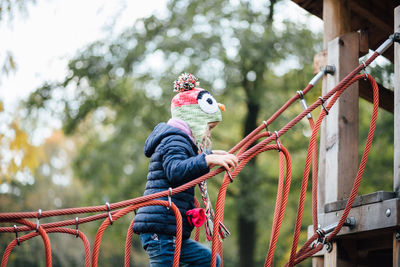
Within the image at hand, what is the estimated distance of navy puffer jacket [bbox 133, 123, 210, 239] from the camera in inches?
103

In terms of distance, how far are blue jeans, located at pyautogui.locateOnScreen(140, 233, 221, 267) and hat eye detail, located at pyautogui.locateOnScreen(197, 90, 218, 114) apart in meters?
0.74

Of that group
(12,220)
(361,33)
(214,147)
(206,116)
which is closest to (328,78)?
(361,33)

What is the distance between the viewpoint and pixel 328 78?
364 cm

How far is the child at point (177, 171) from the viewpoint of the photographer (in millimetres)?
2631

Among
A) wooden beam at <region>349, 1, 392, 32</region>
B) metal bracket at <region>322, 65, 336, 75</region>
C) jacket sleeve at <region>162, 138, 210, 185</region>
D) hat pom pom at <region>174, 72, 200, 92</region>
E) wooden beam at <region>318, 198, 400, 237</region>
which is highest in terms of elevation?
wooden beam at <region>349, 1, 392, 32</region>

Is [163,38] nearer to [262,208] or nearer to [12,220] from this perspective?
[262,208]

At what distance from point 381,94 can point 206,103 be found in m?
2.28

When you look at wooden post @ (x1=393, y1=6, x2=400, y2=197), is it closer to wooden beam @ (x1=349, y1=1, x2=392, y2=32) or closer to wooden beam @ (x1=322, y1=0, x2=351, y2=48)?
wooden beam @ (x1=322, y1=0, x2=351, y2=48)

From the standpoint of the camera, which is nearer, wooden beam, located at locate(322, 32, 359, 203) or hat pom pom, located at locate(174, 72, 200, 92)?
hat pom pom, located at locate(174, 72, 200, 92)

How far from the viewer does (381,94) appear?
4.62 metres

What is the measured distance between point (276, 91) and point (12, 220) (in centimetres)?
869

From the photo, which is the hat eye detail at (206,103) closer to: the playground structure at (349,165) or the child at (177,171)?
the child at (177,171)

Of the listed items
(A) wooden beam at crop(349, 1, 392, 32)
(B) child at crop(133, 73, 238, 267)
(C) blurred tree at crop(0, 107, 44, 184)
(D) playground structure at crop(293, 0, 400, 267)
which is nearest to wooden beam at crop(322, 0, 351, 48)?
(D) playground structure at crop(293, 0, 400, 267)

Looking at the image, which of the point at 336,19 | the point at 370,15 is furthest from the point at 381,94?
the point at 336,19
